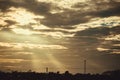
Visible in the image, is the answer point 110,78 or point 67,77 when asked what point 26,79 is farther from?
point 110,78

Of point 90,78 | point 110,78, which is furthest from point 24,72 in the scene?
point 110,78

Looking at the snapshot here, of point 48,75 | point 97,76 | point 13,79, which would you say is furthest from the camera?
point 97,76

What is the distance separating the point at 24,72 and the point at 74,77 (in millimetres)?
14490

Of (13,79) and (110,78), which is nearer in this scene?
(13,79)

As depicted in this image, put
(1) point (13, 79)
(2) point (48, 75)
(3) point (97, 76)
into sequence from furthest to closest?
(3) point (97, 76)
(2) point (48, 75)
(1) point (13, 79)

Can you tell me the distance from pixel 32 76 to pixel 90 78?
18787 millimetres

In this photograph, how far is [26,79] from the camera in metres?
83.6

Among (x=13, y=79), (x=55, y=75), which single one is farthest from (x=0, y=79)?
(x=55, y=75)

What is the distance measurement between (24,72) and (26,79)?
8.06 meters

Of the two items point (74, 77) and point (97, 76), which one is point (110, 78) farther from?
point (74, 77)

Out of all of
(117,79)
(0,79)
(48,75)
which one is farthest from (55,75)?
(117,79)

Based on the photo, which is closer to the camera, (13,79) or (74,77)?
(13,79)

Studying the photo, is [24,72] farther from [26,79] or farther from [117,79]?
[117,79]

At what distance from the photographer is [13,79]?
82188mm
